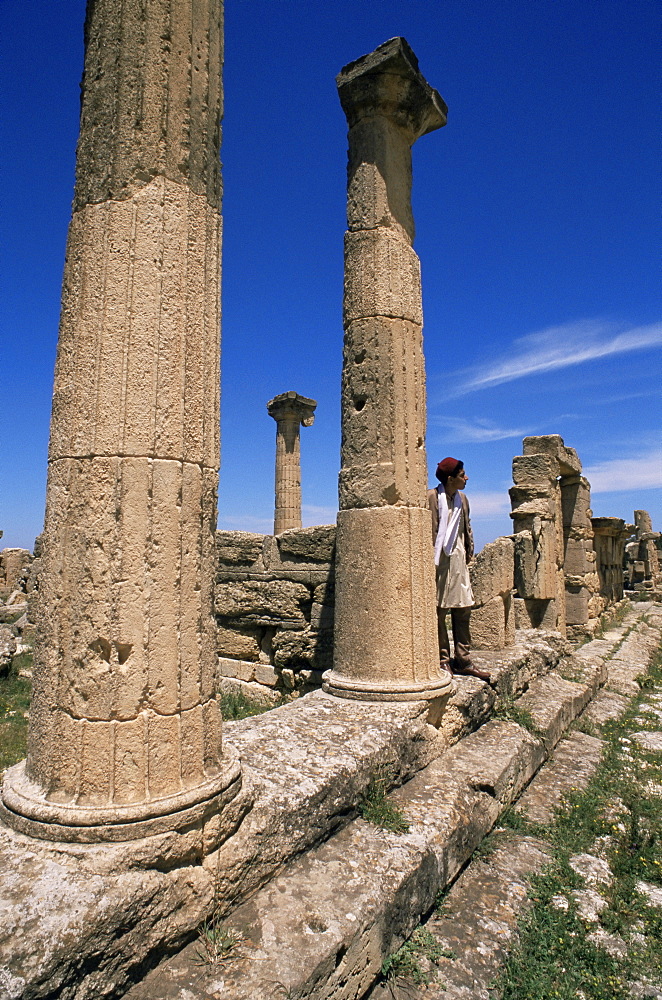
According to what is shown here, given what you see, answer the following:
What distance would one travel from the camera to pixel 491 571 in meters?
6.73

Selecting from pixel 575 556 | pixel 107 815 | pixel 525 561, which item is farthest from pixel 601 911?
pixel 575 556

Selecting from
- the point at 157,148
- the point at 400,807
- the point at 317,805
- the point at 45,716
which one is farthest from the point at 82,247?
the point at 400,807

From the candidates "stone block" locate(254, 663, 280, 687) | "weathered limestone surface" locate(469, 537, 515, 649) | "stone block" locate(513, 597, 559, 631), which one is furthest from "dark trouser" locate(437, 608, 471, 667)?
"stone block" locate(513, 597, 559, 631)

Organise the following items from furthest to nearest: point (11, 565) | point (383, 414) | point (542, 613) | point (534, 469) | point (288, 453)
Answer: point (11, 565) < point (288, 453) < point (534, 469) < point (542, 613) < point (383, 414)

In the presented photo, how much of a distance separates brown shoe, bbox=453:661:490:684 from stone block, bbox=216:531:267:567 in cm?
272

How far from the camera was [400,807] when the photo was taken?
3.31 meters

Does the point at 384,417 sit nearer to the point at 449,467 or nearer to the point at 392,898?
the point at 449,467

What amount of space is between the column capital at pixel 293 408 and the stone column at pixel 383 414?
10.6 m

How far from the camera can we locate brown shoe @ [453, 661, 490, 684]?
17.2ft

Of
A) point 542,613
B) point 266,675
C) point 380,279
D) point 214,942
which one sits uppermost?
point 380,279

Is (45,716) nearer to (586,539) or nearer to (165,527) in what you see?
(165,527)

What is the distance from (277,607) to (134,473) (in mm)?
4612

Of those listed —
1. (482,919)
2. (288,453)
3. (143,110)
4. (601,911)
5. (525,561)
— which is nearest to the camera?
(143,110)

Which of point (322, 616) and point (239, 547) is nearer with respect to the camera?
point (322, 616)
